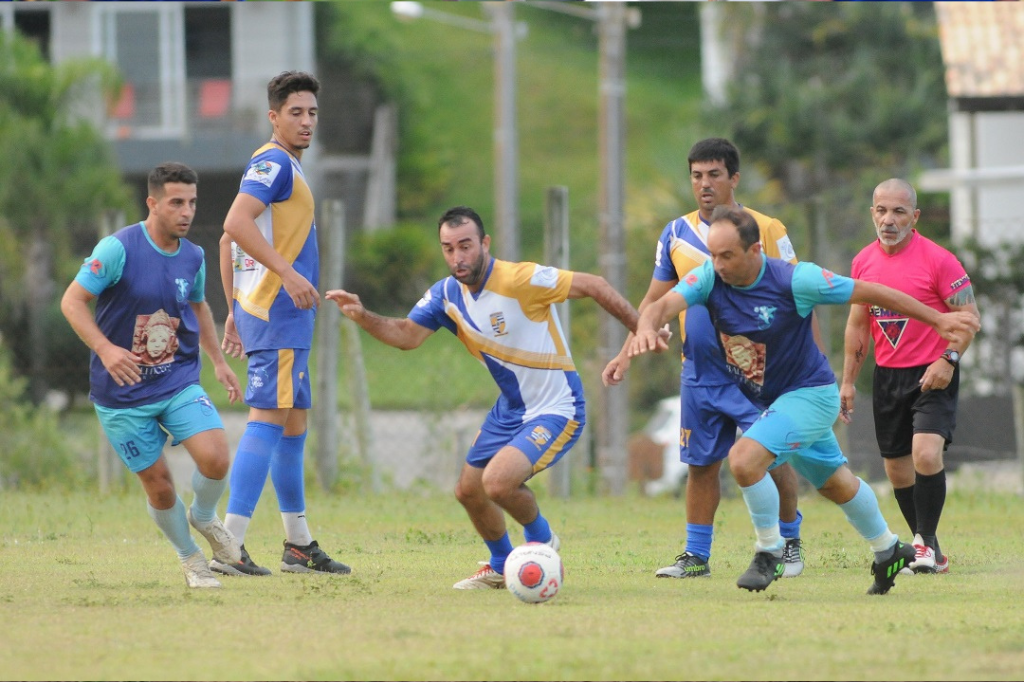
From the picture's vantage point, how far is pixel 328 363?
12.1 meters

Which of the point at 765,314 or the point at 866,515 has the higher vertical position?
the point at 765,314

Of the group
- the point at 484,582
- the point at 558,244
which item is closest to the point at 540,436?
the point at 484,582

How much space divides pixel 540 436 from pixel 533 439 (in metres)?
0.04

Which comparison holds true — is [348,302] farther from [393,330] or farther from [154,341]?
[154,341]

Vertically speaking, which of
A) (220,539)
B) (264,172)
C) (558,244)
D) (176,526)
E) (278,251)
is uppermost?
(264,172)

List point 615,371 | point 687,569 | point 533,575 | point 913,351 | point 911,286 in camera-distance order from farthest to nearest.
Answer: point 913,351
point 911,286
point 687,569
point 615,371
point 533,575

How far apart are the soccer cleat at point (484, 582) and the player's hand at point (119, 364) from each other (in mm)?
1842

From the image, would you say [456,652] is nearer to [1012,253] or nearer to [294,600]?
[294,600]

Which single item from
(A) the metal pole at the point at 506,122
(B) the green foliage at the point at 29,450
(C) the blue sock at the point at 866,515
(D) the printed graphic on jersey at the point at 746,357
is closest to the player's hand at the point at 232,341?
(D) the printed graphic on jersey at the point at 746,357

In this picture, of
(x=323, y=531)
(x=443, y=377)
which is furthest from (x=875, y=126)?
(x=323, y=531)

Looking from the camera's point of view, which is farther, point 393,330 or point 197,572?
point 393,330

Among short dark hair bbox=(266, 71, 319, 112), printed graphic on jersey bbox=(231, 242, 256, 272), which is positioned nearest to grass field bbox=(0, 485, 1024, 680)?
printed graphic on jersey bbox=(231, 242, 256, 272)

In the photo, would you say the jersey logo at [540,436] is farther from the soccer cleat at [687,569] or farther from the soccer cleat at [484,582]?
the soccer cleat at [687,569]

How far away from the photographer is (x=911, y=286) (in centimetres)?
808
